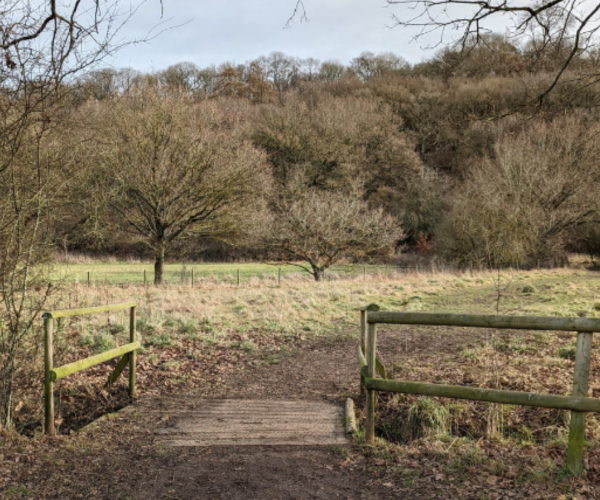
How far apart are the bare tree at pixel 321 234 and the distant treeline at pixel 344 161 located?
0.12 metres

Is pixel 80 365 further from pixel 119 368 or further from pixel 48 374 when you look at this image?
pixel 119 368

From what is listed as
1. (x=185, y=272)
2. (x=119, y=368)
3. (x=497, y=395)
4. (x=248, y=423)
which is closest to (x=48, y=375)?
(x=119, y=368)

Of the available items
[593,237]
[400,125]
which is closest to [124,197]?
[593,237]

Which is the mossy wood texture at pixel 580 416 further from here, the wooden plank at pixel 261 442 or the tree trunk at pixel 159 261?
the tree trunk at pixel 159 261

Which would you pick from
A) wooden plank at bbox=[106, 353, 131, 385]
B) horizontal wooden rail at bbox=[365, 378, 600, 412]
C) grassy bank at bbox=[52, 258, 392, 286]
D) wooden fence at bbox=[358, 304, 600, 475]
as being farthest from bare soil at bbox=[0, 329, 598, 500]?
grassy bank at bbox=[52, 258, 392, 286]

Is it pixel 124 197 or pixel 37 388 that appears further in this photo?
pixel 124 197

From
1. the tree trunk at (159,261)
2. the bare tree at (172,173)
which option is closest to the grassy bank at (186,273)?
the tree trunk at (159,261)

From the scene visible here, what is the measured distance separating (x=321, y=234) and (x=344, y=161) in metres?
15.5

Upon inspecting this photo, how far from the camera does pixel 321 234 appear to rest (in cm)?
2947

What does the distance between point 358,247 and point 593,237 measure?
1592 cm

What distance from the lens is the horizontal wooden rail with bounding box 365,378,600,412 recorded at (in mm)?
4152

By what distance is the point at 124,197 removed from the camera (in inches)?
905

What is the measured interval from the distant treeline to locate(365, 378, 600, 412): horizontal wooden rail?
4.01 metres

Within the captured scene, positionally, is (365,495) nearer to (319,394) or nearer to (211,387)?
(319,394)
